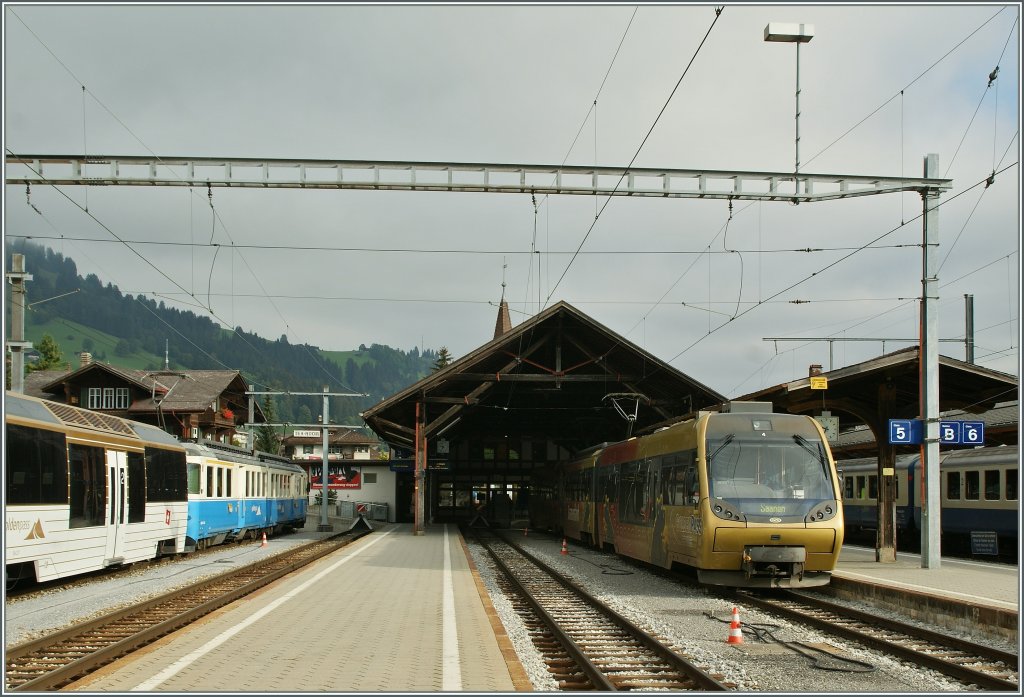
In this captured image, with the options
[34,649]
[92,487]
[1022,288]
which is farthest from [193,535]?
[1022,288]

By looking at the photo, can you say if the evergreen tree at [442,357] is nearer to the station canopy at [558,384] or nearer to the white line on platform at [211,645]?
the station canopy at [558,384]

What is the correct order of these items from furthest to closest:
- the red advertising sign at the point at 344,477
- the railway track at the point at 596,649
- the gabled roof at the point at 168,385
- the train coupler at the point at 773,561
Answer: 1. the red advertising sign at the point at 344,477
2. the gabled roof at the point at 168,385
3. the train coupler at the point at 773,561
4. the railway track at the point at 596,649

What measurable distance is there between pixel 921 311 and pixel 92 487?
1425 centimetres

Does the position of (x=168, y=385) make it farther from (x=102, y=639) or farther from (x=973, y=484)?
(x=102, y=639)

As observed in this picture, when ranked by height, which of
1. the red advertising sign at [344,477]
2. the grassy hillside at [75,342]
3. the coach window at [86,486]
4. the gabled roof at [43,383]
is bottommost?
the red advertising sign at [344,477]

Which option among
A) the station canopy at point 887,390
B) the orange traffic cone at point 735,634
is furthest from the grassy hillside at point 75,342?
the orange traffic cone at point 735,634

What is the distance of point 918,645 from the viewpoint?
1078cm

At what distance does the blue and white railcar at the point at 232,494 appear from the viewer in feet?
81.0

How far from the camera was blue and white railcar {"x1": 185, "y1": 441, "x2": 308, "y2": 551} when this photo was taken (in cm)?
2470

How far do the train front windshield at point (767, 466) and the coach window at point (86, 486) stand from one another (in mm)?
9534

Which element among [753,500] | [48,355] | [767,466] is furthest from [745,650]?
[48,355]

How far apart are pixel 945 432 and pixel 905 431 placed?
63 cm

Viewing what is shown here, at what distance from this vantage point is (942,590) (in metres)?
14.1

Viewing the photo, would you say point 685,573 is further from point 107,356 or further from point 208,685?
point 107,356
